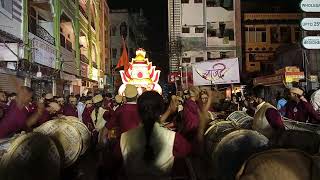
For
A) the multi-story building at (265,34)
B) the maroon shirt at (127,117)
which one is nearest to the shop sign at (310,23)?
the maroon shirt at (127,117)

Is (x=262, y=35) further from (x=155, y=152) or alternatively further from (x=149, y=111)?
(x=155, y=152)

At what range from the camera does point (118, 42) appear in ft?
240

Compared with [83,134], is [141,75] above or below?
above

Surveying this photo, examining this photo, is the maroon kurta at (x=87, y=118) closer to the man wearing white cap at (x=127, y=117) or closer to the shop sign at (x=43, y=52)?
the man wearing white cap at (x=127, y=117)

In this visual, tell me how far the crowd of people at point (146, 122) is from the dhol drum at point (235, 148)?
18.7 inches

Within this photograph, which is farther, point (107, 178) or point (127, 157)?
point (107, 178)

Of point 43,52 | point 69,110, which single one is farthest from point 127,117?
point 43,52

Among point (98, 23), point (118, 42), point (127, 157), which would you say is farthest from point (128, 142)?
point (118, 42)

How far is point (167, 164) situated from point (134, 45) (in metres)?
72.9

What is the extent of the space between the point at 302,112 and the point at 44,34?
1886 centimetres

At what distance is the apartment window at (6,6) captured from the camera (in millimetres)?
18577

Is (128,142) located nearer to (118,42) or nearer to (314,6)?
(314,6)

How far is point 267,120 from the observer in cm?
826

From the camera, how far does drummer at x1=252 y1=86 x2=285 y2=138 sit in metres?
8.02
